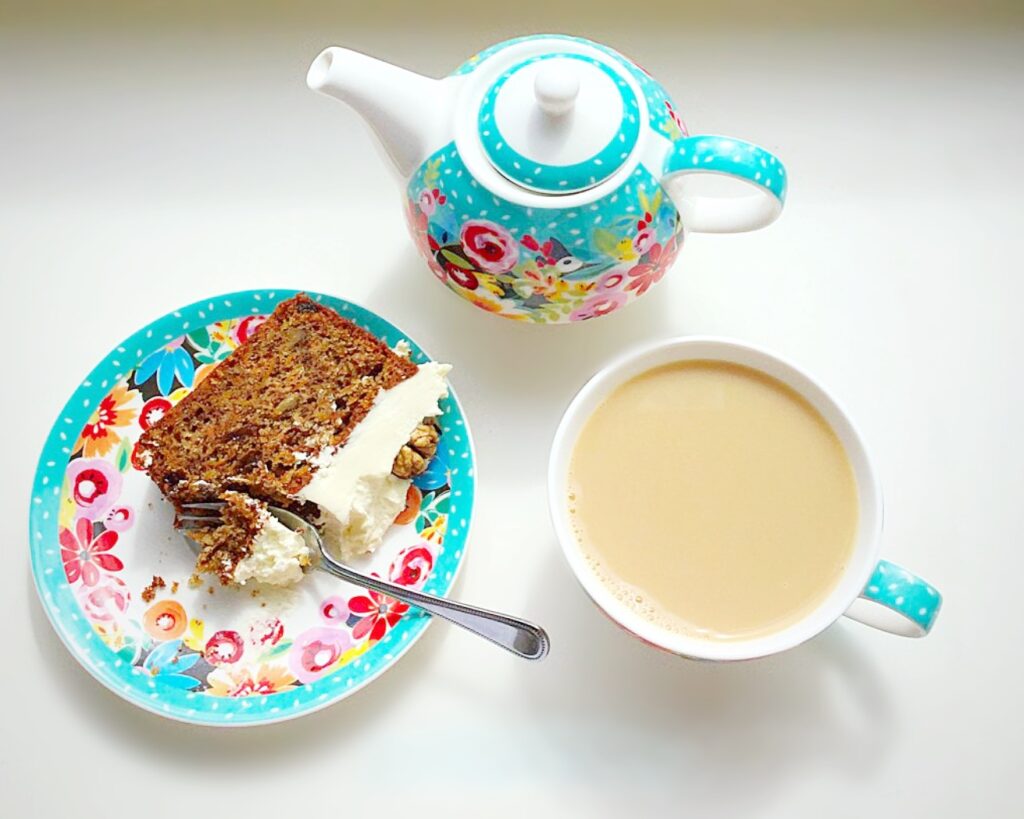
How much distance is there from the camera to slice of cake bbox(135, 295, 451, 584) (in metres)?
1.14

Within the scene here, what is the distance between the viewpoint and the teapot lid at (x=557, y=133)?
101cm

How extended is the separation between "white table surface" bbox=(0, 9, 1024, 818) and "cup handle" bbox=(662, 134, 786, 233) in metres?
0.19

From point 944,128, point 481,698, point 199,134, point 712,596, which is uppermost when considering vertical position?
point 944,128

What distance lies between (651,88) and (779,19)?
402 mm

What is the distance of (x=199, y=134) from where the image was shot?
1.36 metres

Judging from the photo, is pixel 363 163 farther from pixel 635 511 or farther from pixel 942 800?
pixel 942 800

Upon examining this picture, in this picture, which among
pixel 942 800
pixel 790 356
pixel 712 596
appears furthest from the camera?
pixel 790 356

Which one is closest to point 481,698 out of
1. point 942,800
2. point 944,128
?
point 942,800

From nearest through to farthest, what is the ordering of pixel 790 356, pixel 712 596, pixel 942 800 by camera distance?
pixel 712 596 → pixel 942 800 → pixel 790 356

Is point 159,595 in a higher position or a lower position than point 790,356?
lower

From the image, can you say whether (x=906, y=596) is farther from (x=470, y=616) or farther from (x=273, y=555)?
(x=273, y=555)

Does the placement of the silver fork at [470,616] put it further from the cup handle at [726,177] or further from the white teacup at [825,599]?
the cup handle at [726,177]

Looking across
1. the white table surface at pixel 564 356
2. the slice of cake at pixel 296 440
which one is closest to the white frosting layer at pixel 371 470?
the slice of cake at pixel 296 440

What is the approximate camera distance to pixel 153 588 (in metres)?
1.17
